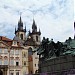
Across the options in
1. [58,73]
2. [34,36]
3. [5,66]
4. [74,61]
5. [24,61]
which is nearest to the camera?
[74,61]

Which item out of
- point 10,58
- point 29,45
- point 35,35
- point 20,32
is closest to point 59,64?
point 10,58

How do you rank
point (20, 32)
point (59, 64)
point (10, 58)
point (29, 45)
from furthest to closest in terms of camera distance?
point (20, 32) → point (29, 45) → point (10, 58) → point (59, 64)

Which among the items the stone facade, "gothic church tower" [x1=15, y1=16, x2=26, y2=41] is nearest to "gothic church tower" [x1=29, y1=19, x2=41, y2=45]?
"gothic church tower" [x1=15, y1=16, x2=26, y2=41]

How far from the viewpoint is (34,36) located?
10719 cm

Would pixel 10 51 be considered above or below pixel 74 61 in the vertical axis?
above

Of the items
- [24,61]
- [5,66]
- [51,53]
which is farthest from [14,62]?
[51,53]

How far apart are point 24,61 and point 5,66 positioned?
10.5 metres

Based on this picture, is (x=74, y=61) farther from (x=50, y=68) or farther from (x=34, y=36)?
(x=34, y=36)

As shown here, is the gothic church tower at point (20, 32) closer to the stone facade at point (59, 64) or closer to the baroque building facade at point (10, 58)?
the baroque building facade at point (10, 58)

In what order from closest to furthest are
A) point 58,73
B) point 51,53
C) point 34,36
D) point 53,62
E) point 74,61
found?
point 74,61, point 58,73, point 53,62, point 51,53, point 34,36

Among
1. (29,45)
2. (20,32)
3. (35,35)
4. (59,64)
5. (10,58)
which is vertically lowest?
(59,64)

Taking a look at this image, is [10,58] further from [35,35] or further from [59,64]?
[35,35]

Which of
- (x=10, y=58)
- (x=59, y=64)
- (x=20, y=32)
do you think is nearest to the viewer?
(x=59, y=64)

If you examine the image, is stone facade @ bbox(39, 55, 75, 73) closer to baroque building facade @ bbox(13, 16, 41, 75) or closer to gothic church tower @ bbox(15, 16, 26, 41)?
baroque building facade @ bbox(13, 16, 41, 75)
